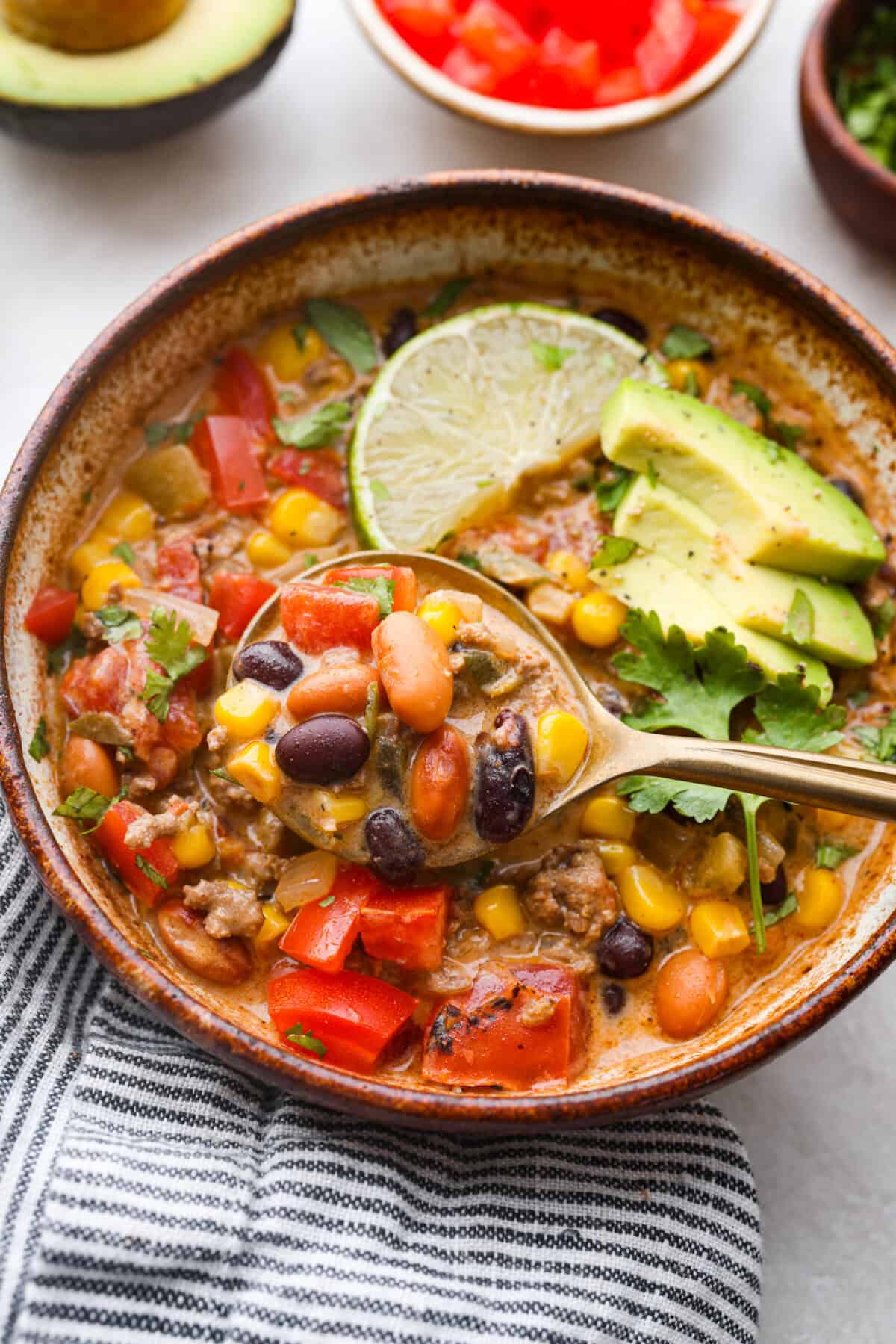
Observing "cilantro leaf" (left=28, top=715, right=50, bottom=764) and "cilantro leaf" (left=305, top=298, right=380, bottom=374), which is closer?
"cilantro leaf" (left=28, top=715, right=50, bottom=764)

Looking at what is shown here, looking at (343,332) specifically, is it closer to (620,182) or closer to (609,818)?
(620,182)

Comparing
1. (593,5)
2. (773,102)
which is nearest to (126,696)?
(593,5)

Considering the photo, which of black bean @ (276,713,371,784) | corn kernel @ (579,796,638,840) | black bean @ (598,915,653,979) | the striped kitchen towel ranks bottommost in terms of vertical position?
the striped kitchen towel

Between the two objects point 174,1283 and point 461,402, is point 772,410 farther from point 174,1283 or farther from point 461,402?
point 174,1283

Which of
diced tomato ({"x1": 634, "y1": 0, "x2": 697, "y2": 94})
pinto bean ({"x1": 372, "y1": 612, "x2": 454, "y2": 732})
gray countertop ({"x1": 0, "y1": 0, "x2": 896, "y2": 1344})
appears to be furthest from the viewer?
diced tomato ({"x1": 634, "y1": 0, "x2": 697, "y2": 94})

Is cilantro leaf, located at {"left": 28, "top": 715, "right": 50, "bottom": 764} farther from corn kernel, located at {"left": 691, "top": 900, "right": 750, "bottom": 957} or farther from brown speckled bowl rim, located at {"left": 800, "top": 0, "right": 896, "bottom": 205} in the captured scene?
brown speckled bowl rim, located at {"left": 800, "top": 0, "right": 896, "bottom": 205}

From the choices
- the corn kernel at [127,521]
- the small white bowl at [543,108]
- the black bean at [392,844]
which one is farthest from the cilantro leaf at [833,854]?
the small white bowl at [543,108]

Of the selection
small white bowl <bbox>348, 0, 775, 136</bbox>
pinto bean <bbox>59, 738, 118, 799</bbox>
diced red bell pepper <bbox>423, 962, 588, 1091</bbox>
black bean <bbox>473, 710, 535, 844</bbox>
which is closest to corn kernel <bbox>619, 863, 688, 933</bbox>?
diced red bell pepper <bbox>423, 962, 588, 1091</bbox>
